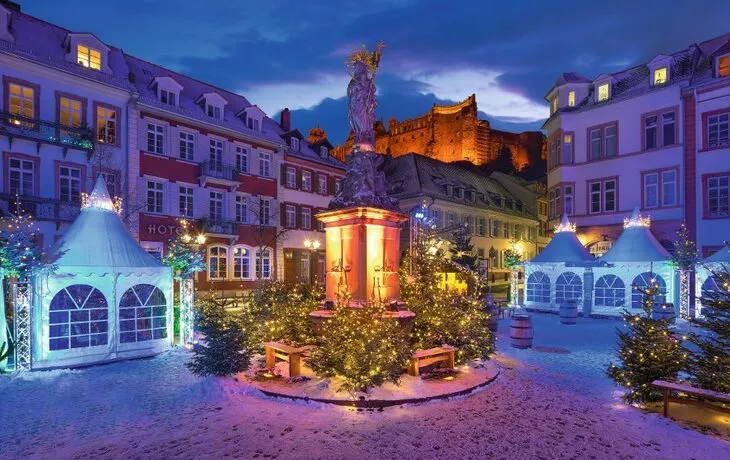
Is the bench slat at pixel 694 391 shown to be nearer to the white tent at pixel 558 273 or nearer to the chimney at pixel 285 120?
the white tent at pixel 558 273

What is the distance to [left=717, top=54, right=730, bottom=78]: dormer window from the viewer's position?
2420 cm

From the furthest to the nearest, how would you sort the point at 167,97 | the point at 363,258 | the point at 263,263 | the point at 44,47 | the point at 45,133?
the point at 263,263
the point at 167,97
the point at 44,47
the point at 45,133
the point at 363,258

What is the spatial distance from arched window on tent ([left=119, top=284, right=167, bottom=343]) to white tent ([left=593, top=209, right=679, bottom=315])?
59.0 feet

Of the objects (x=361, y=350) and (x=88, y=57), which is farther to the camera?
(x=88, y=57)

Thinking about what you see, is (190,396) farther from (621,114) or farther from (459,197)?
(459,197)

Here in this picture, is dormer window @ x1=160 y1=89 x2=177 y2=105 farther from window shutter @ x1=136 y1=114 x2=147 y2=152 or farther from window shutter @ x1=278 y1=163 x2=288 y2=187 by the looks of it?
window shutter @ x1=278 y1=163 x2=288 y2=187

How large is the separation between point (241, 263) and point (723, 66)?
28.5 metres

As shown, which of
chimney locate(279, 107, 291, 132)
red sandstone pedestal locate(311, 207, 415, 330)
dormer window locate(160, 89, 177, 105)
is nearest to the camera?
red sandstone pedestal locate(311, 207, 415, 330)

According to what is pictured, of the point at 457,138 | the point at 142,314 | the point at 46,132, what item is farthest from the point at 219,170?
the point at 457,138

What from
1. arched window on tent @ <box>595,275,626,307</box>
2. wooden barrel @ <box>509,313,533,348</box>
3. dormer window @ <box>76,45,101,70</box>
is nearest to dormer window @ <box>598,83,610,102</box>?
arched window on tent @ <box>595,275,626,307</box>

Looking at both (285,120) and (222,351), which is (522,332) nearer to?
(222,351)

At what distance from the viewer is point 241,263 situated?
101 ft

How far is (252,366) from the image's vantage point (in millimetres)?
10250

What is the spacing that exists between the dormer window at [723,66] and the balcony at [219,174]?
26826 mm
